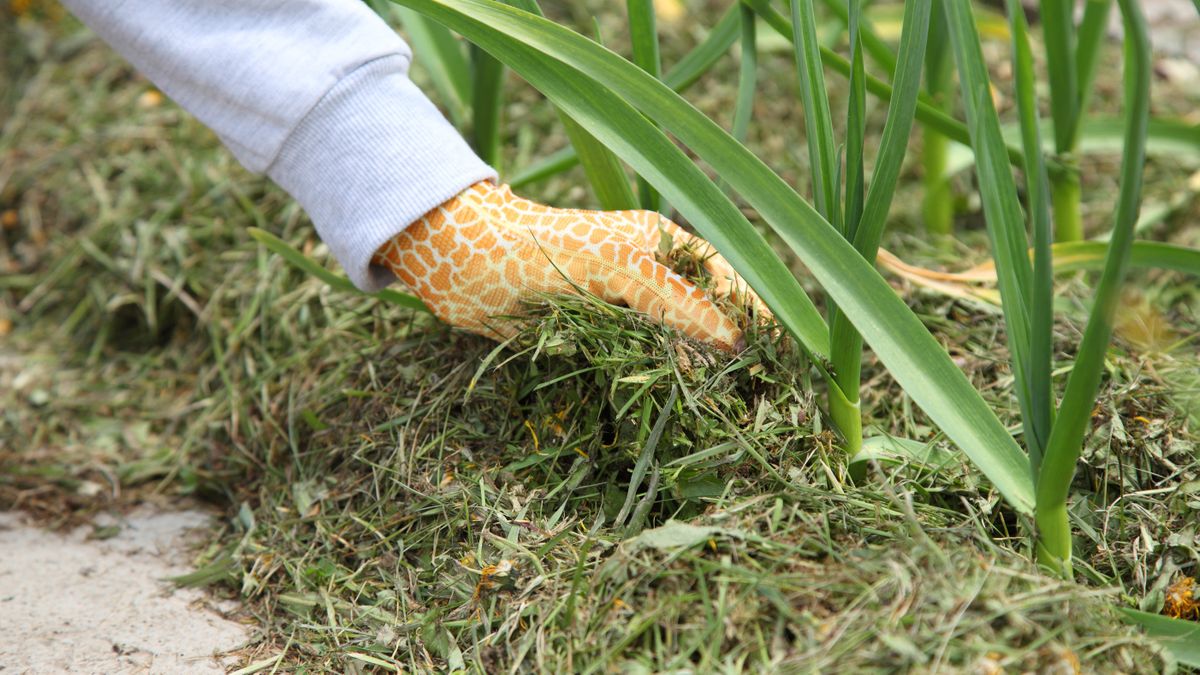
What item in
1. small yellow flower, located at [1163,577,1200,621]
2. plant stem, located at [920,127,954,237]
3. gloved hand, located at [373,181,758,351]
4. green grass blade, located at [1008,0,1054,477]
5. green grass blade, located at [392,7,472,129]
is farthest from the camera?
plant stem, located at [920,127,954,237]

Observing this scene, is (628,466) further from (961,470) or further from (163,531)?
(163,531)

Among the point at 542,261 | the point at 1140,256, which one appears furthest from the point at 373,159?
the point at 1140,256

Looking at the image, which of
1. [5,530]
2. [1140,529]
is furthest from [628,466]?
[5,530]

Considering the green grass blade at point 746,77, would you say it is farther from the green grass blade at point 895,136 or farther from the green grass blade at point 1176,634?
the green grass blade at point 1176,634

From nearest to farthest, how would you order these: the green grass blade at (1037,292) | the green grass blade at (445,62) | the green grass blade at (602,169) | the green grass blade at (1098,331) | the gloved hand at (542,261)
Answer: the green grass blade at (1098,331) → the green grass blade at (1037,292) → the gloved hand at (542,261) → the green grass blade at (602,169) → the green grass blade at (445,62)

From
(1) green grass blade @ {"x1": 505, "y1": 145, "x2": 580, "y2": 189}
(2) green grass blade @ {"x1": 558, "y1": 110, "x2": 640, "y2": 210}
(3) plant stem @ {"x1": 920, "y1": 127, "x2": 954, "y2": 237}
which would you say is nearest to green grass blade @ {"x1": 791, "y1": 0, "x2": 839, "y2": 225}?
(2) green grass blade @ {"x1": 558, "y1": 110, "x2": 640, "y2": 210}

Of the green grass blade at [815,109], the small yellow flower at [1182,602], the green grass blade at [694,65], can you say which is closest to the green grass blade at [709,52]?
the green grass blade at [694,65]

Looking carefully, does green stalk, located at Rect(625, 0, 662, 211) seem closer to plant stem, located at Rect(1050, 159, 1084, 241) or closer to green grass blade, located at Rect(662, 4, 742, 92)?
green grass blade, located at Rect(662, 4, 742, 92)
